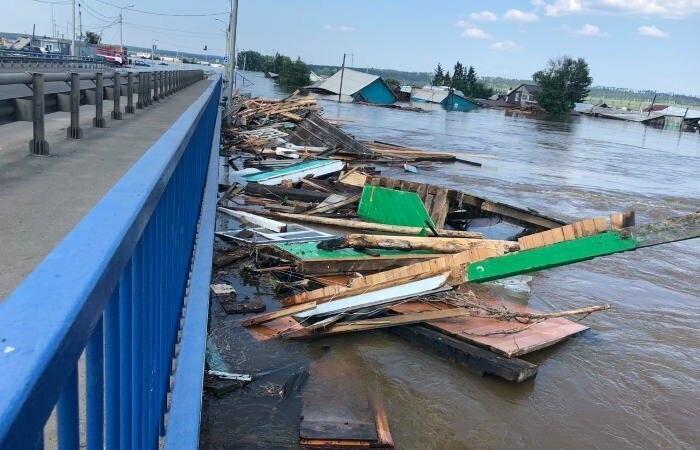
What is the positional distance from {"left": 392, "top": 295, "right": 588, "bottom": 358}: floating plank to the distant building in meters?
98.6

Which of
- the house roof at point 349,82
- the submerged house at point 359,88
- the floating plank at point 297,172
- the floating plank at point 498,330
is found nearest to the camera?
the floating plank at point 498,330

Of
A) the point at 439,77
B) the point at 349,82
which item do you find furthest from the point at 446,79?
the point at 349,82

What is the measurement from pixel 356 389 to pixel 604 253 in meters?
2.85

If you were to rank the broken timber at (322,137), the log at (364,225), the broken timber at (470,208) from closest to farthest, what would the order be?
the log at (364,225), the broken timber at (470,208), the broken timber at (322,137)

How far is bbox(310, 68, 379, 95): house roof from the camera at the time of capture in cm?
7119

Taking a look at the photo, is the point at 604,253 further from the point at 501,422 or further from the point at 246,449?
the point at 246,449

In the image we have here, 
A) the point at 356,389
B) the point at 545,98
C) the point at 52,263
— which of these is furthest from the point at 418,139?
the point at 545,98

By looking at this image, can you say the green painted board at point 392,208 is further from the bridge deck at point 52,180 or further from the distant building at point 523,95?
the distant building at point 523,95

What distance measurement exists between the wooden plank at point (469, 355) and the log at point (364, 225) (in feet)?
10.0

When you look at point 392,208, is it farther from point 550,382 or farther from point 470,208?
point 550,382

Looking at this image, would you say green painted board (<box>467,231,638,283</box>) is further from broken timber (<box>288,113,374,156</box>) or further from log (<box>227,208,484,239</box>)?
broken timber (<box>288,113,374,156</box>)

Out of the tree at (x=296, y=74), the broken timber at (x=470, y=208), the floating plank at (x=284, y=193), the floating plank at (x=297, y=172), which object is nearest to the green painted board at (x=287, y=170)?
the floating plank at (x=297, y=172)

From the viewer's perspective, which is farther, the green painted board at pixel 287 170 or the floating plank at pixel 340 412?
the green painted board at pixel 287 170

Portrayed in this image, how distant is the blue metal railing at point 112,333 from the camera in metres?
0.86
